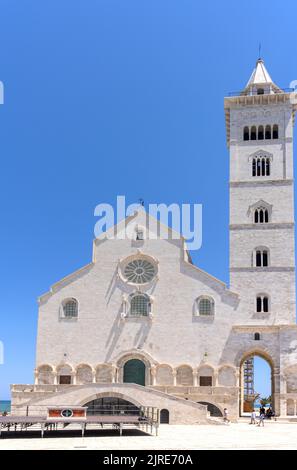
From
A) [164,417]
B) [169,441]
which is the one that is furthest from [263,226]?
[169,441]

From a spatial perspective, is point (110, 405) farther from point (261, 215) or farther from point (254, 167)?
point (254, 167)

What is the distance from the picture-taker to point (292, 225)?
189ft

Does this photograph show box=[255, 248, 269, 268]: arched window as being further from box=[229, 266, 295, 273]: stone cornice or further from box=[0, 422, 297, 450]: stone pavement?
box=[0, 422, 297, 450]: stone pavement

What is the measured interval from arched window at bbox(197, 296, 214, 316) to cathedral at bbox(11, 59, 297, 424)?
0.08 m

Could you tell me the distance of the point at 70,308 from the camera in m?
56.4

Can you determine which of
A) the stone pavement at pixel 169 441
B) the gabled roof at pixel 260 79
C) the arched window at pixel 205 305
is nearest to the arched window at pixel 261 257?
the arched window at pixel 205 305

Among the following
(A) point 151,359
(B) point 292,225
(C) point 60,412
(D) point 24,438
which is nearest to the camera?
(D) point 24,438

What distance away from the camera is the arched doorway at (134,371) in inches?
2118

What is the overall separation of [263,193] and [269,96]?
927 cm

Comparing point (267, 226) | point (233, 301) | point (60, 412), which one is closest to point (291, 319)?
point (233, 301)

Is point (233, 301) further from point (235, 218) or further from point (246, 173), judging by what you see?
point (246, 173)

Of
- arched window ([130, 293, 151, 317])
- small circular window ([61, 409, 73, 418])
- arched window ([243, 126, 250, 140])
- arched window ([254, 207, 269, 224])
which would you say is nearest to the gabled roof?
arched window ([243, 126, 250, 140])

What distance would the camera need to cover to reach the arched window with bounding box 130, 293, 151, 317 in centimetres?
5538

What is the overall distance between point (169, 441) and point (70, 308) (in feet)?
87.9
